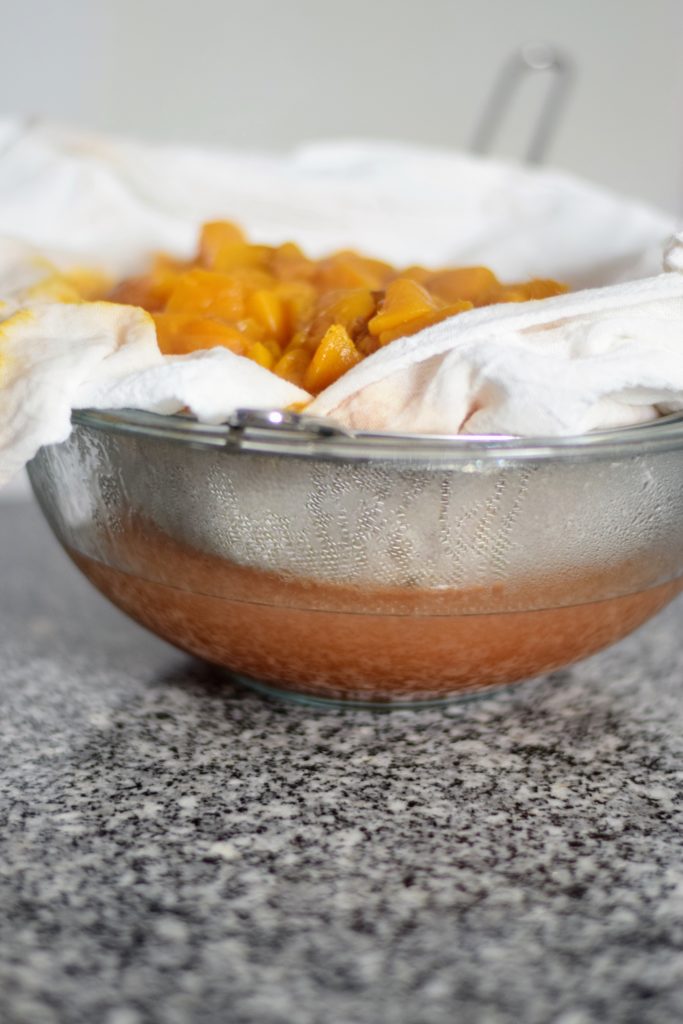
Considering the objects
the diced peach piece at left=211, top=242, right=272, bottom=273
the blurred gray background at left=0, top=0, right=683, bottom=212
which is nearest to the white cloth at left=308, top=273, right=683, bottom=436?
the diced peach piece at left=211, top=242, right=272, bottom=273

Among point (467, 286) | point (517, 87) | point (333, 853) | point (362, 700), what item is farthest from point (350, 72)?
point (333, 853)

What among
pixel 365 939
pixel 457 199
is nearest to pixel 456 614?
pixel 365 939

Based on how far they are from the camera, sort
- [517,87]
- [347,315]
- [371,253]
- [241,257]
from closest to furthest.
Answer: [347,315] → [241,257] → [371,253] → [517,87]

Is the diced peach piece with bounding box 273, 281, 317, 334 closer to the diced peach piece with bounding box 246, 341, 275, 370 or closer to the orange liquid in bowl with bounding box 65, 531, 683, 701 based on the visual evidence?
the diced peach piece with bounding box 246, 341, 275, 370

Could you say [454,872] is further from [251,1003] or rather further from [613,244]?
[613,244]

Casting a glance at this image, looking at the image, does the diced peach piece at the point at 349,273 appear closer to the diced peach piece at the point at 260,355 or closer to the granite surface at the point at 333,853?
the diced peach piece at the point at 260,355

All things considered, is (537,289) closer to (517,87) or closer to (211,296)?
(211,296)
